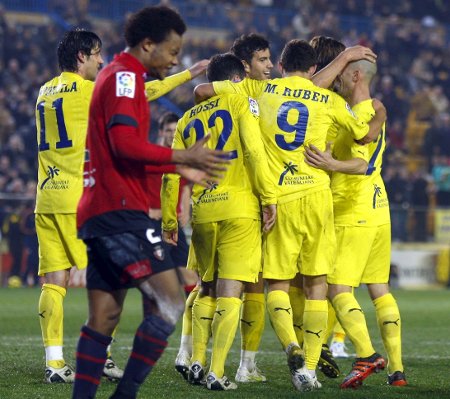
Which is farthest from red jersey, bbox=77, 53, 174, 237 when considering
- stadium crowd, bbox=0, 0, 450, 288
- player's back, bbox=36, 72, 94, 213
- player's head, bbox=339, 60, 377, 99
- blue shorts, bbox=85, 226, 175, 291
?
stadium crowd, bbox=0, 0, 450, 288

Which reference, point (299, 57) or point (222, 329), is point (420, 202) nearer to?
point (299, 57)

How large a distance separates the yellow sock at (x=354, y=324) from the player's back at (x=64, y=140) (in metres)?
1.91

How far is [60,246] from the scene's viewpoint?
23.6 feet

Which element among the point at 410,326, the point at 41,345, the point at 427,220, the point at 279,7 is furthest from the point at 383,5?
the point at 41,345

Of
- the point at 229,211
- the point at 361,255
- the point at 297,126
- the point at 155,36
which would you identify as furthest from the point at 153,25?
the point at 361,255

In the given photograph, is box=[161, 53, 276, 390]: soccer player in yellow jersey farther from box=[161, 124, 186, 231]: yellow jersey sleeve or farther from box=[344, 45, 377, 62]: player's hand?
box=[344, 45, 377, 62]: player's hand

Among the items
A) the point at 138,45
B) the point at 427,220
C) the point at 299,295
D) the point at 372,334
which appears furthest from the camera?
the point at 427,220

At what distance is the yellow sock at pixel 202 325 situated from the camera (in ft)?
23.0

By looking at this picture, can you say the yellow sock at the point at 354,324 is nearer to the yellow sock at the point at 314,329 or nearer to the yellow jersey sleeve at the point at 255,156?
the yellow sock at the point at 314,329

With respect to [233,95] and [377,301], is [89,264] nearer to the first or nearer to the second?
[233,95]

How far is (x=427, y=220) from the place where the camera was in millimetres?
20016

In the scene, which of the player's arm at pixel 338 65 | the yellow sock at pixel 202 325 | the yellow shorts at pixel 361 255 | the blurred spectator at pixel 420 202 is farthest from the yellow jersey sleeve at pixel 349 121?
the blurred spectator at pixel 420 202

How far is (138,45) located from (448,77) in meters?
24.2

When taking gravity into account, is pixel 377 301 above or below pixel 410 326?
above
